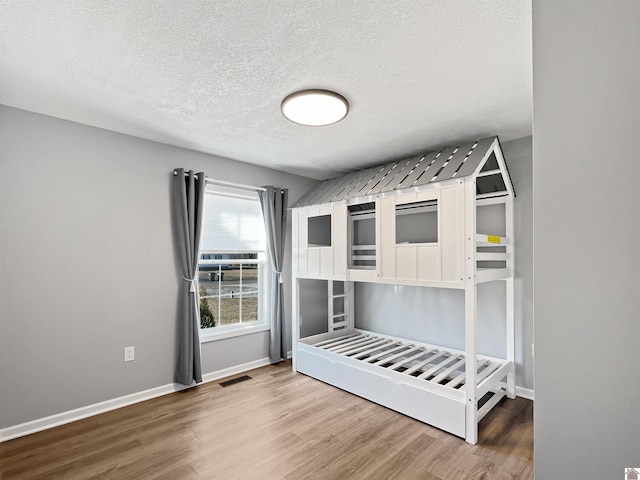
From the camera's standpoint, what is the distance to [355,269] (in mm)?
3285

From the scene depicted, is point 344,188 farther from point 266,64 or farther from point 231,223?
point 266,64

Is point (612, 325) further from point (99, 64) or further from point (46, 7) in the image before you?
point (99, 64)

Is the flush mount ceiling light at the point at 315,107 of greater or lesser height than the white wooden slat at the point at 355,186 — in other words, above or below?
above

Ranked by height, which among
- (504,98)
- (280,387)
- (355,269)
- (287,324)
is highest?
(504,98)

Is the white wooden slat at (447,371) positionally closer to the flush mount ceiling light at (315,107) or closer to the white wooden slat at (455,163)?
the white wooden slat at (455,163)

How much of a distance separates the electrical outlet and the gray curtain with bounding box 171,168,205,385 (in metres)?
0.40

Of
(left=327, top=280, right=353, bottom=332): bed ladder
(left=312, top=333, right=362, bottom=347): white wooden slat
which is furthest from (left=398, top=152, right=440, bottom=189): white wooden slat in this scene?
(left=312, top=333, right=362, bottom=347): white wooden slat

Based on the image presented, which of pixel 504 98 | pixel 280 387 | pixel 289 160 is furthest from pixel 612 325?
pixel 289 160

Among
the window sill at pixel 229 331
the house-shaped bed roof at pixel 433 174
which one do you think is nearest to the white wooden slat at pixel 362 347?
the window sill at pixel 229 331

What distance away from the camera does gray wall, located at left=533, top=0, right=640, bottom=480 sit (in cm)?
61

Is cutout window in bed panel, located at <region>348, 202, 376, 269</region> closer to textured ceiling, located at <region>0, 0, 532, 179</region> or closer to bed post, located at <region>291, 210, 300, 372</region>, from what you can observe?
bed post, located at <region>291, 210, 300, 372</region>

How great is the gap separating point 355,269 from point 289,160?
1.49 metres

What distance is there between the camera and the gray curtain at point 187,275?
10.3 feet

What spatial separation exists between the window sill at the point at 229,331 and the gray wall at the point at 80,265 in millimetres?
380
